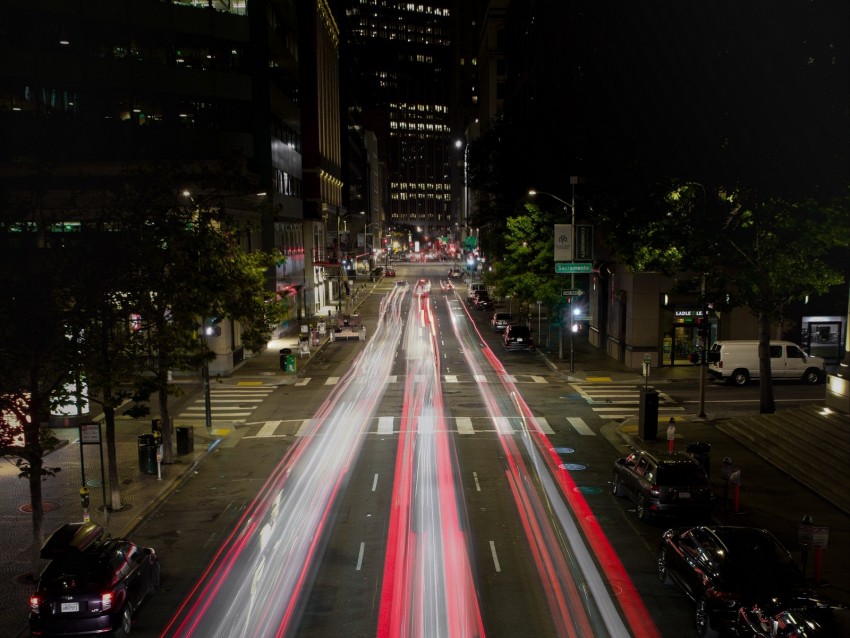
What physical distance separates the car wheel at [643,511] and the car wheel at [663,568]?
3029 millimetres

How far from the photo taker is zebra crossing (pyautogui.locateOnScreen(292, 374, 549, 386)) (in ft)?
122

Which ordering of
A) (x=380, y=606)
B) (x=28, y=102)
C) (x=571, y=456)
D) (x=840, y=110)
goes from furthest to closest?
(x=28, y=102)
(x=571, y=456)
(x=840, y=110)
(x=380, y=606)

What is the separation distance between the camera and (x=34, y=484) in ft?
48.8

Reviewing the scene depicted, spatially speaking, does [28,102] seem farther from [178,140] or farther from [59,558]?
[59,558]

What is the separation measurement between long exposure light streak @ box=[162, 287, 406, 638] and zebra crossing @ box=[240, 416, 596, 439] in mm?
512

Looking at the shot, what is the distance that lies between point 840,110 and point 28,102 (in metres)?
40.8

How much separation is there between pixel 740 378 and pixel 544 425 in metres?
13.5

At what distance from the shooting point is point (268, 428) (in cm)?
2816

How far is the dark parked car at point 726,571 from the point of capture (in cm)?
1184

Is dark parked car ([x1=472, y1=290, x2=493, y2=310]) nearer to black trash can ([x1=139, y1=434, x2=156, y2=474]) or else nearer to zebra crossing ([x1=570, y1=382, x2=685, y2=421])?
zebra crossing ([x1=570, y1=382, x2=685, y2=421])

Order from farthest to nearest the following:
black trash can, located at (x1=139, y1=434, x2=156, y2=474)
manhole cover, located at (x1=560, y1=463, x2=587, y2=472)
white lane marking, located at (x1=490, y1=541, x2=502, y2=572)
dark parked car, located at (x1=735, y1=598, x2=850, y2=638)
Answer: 1. manhole cover, located at (x1=560, y1=463, x2=587, y2=472)
2. black trash can, located at (x1=139, y1=434, x2=156, y2=474)
3. white lane marking, located at (x1=490, y1=541, x2=502, y2=572)
4. dark parked car, located at (x1=735, y1=598, x2=850, y2=638)

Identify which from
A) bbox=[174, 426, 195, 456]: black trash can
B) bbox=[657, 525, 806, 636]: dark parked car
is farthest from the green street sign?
bbox=[657, 525, 806, 636]: dark parked car

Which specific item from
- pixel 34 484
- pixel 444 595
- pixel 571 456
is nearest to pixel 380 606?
pixel 444 595

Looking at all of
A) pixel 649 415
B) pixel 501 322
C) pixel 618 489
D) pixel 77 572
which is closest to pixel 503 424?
pixel 649 415
